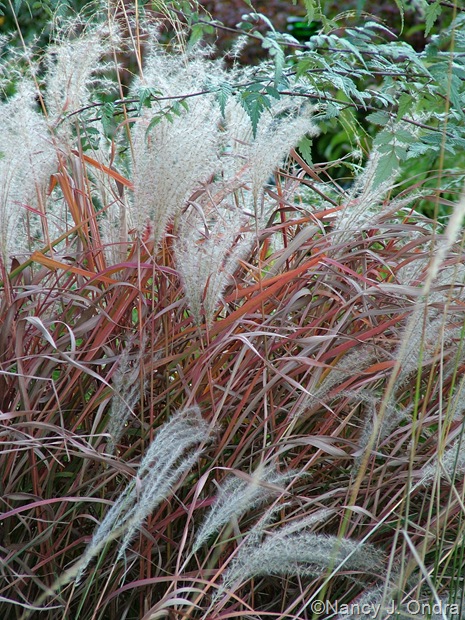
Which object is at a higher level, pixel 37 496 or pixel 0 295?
pixel 0 295

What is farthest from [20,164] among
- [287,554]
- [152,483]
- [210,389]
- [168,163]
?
[287,554]

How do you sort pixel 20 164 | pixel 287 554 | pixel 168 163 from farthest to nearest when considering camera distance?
pixel 20 164 → pixel 168 163 → pixel 287 554

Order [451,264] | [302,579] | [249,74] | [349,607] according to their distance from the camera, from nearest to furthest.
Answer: [349,607] → [302,579] → [451,264] → [249,74]

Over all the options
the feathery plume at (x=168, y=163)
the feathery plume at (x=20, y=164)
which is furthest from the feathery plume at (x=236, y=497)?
the feathery plume at (x=20, y=164)

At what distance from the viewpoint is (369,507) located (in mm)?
1450

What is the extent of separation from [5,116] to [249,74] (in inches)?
23.9

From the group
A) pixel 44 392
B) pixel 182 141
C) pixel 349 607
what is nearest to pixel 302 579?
pixel 349 607

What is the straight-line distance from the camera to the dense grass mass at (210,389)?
1.27 meters

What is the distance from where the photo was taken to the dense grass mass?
1269mm

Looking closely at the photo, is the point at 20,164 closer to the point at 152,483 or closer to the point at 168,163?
the point at 168,163

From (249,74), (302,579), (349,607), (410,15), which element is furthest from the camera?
(410,15)

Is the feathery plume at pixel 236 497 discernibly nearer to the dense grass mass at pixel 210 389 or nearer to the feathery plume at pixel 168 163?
the dense grass mass at pixel 210 389

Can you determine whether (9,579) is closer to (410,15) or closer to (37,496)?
(37,496)

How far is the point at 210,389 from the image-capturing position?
1388 mm
